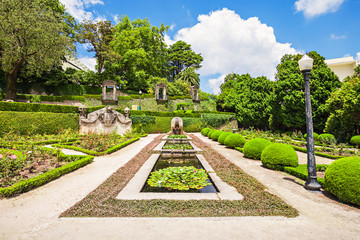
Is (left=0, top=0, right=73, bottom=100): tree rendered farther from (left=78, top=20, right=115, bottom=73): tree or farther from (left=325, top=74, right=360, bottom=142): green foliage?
(left=325, top=74, right=360, bottom=142): green foliage

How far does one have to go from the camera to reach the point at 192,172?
5.60 meters

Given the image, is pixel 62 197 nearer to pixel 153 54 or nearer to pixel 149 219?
pixel 149 219

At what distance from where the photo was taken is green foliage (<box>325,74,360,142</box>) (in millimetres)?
12515

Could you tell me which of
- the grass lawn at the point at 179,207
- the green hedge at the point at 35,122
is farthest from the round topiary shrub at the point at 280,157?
the green hedge at the point at 35,122

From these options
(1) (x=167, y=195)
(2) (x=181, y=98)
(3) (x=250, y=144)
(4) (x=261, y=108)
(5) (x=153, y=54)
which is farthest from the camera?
(5) (x=153, y=54)

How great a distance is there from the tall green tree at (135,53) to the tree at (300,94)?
79.5 feet

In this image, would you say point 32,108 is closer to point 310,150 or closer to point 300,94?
point 310,150

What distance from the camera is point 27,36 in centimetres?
1866

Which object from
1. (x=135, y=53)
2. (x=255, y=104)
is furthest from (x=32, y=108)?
(x=255, y=104)

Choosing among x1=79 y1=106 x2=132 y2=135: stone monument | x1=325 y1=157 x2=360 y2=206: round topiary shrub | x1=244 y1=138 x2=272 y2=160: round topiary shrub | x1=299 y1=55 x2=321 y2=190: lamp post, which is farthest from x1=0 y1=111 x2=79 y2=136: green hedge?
x1=325 y1=157 x2=360 y2=206: round topiary shrub

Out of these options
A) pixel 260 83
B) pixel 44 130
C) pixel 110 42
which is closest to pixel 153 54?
pixel 110 42

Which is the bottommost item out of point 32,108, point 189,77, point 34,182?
point 34,182

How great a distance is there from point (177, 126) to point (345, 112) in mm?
14864

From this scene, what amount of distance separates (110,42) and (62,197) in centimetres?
3516
